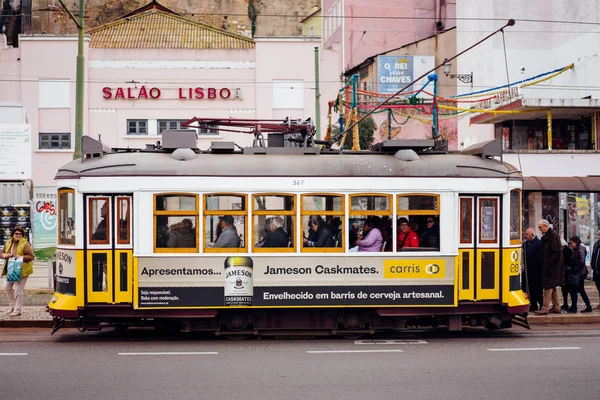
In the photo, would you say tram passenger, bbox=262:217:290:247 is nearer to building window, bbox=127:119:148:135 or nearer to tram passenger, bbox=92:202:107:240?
tram passenger, bbox=92:202:107:240

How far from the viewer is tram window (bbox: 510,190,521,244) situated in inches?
576

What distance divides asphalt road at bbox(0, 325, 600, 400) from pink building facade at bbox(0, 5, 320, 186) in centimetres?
2820

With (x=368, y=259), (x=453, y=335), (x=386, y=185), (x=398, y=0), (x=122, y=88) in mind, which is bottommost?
(x=453, y=335)

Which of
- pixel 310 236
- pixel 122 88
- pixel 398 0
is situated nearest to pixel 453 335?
pixel 310 236

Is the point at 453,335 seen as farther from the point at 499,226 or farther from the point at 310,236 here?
the point at 310,236

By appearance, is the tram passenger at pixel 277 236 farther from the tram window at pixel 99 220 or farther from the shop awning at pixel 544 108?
the shop awning at pixel 544 108

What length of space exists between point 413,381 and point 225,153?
5285 mm

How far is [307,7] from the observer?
A: 6719 centimetres

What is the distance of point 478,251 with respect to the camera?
569 inches

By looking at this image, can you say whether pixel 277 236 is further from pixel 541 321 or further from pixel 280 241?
pixel 541 321

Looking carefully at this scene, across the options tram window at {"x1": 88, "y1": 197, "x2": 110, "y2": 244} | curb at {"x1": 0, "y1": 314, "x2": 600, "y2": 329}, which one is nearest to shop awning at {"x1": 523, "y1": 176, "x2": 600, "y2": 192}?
curb at {"x1": 0, "y1": 314, "x2": 600, "y2": 329}

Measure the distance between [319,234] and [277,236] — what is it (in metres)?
0.62

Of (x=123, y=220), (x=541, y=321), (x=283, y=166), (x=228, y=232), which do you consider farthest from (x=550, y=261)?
(x=123, y=220)

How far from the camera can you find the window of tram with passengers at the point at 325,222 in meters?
14.1
